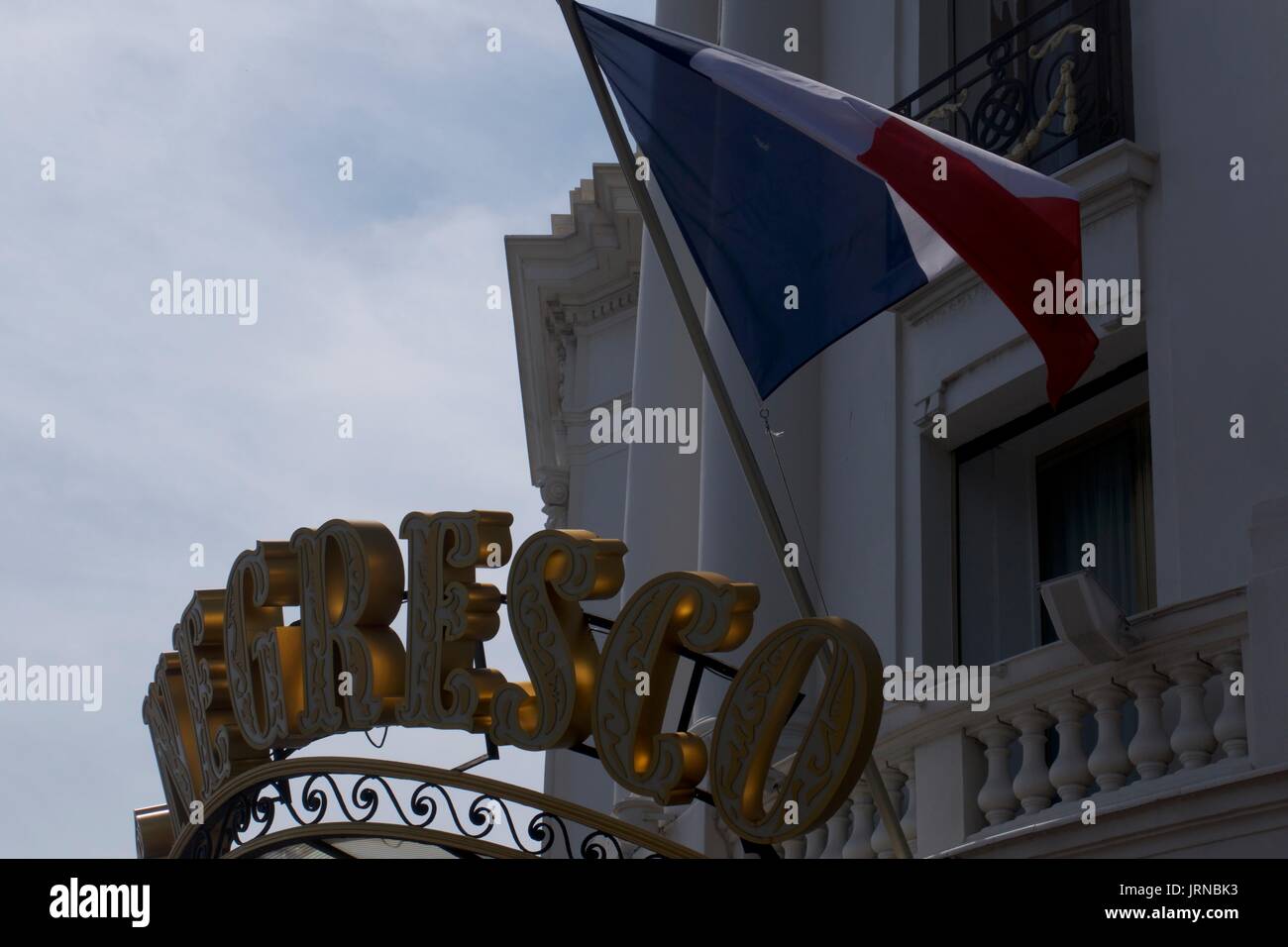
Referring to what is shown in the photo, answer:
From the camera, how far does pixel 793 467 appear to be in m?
14.5

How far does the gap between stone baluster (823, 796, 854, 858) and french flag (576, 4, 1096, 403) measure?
2676mm

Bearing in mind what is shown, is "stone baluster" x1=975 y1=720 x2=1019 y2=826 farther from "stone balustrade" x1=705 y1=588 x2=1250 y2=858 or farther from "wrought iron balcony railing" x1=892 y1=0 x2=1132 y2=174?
"wrought iron balcony railing" x1=892 y1=0 x2=1132 y2=174

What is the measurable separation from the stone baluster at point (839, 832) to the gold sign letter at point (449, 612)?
2.47 metres

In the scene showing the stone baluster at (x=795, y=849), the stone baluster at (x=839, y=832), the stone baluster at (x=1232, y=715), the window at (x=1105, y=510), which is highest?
the window at (x=1105, y=510)

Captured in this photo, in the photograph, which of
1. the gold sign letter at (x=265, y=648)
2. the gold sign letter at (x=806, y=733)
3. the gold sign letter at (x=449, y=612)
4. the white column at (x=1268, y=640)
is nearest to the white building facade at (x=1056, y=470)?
the white column at (x=1268, y=640)

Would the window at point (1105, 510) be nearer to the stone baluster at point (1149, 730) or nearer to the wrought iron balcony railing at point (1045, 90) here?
the wrought iron balcony railing at point (1045, 90)

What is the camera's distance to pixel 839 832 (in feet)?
37.5

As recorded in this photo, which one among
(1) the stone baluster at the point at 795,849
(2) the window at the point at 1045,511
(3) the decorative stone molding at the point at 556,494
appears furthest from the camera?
(3) the decorative stone molding at the point at 556,494

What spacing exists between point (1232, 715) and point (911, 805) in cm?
244

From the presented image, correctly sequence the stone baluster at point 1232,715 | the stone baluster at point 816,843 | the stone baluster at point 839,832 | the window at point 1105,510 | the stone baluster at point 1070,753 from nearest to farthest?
the stone baluster at point 1232,715
the stone baluster at point 1070,753
the stone baluster at point 839,832
the stone baluster at point 816,843
the window at point 1105,510

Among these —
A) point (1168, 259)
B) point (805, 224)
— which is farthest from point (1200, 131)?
point (805, 224)

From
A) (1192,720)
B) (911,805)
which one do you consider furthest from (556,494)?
(1192,720)

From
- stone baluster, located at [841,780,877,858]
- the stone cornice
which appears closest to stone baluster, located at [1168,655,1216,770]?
stone baluster, located at [841,780,877,858]

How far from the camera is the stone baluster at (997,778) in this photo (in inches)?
401
